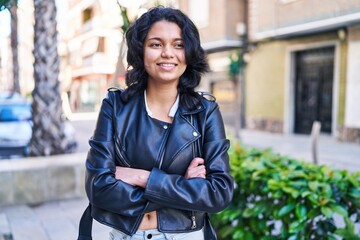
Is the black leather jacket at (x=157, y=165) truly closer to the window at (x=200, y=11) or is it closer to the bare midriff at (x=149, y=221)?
the bare midriff at (x=149, y=221)

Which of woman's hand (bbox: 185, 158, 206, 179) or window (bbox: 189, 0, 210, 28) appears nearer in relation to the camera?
woman's hand (bbox: 185, 158, 206, 179)

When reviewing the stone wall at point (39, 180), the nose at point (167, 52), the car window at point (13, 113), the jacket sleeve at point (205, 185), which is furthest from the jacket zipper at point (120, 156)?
the car window at point (13, 113)

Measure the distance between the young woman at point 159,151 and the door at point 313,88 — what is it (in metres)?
13.0

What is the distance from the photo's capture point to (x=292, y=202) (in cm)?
244

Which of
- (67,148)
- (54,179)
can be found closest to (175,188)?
(54,179)

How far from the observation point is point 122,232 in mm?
1526

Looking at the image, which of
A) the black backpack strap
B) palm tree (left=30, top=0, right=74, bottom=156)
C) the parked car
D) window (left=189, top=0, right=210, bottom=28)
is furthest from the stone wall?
window (left=189, top=0, right=210, bottom=28)

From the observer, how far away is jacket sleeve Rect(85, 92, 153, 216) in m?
1.42

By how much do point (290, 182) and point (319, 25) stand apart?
446 inches

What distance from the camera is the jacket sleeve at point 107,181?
55.7 inches

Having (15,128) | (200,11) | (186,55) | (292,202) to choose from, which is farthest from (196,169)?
(200,11)

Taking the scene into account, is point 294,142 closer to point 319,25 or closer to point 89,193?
point 319,25

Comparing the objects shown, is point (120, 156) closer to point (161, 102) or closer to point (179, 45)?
point (161, 102)

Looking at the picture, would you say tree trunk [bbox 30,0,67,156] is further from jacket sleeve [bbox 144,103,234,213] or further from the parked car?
jacket sleeve [bbox 144,103,234,213]
